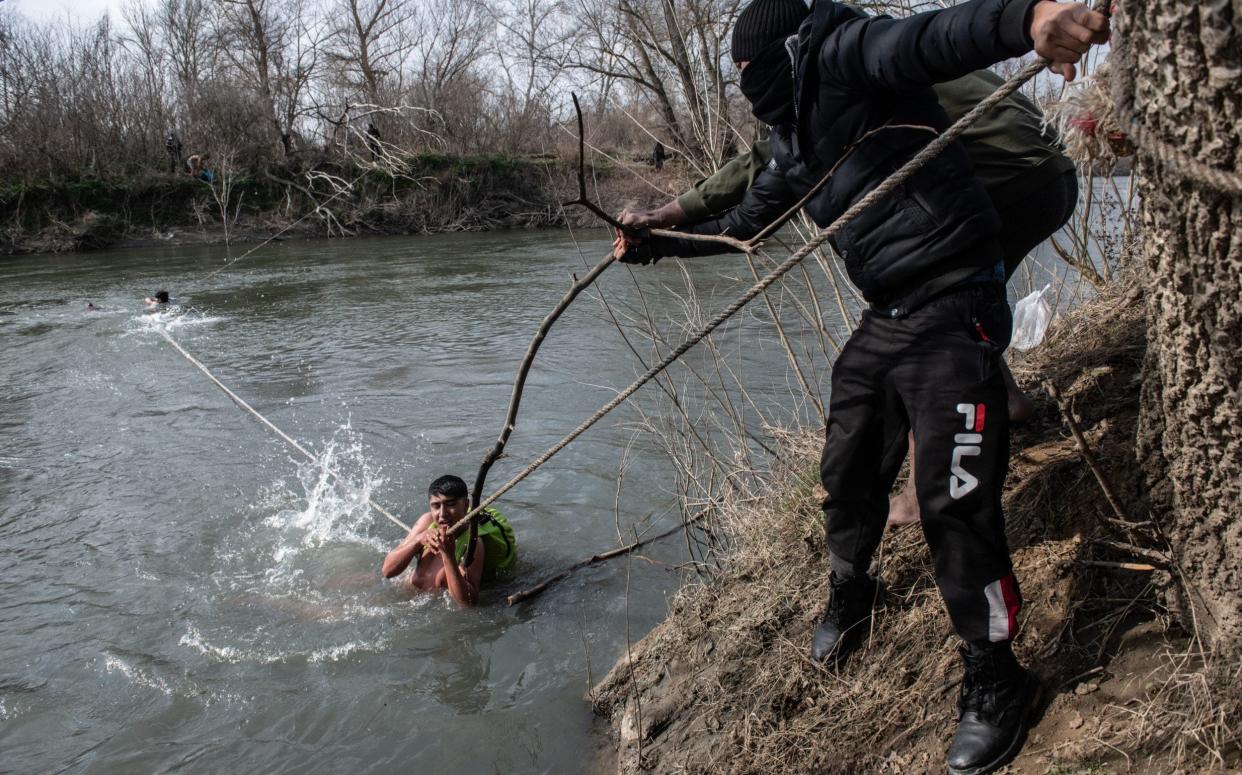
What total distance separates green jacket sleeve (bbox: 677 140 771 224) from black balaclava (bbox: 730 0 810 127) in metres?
0.50

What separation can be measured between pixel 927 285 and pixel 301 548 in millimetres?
4959

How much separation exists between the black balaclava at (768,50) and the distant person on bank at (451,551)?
295cm

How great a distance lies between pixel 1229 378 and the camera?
184 cm

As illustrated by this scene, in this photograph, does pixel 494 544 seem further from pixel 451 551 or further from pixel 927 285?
pixel 927 285

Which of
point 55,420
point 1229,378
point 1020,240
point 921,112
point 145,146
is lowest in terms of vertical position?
point 55,420

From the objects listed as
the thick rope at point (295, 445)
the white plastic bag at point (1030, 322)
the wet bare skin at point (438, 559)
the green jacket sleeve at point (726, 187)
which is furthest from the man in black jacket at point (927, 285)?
the thick rope at point (295, 445)

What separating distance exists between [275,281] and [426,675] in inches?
609

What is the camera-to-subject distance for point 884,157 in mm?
2277

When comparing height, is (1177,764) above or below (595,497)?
above

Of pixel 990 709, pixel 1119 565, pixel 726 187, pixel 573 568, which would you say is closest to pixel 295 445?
pixel 573 568

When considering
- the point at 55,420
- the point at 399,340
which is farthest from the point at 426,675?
the point at 399,340

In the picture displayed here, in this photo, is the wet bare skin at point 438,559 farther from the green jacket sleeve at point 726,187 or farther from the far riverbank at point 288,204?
the far riverbank at point 288,204

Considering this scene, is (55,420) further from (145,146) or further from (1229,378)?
(145,146)

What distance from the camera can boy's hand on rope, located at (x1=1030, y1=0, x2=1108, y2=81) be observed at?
5.67ft
